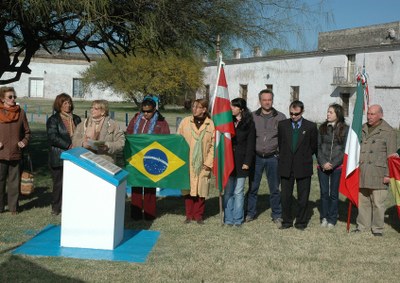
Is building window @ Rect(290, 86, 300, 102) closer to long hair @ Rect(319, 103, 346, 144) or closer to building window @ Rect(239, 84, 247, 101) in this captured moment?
building window @ Rect(239, 84, 247, 101)

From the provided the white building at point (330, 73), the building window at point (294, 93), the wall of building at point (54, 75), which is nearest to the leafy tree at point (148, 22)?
the white building at point (330, 73)

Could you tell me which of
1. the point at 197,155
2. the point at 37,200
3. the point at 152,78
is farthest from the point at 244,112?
the point at 152,78

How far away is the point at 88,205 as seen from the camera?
6.46 m

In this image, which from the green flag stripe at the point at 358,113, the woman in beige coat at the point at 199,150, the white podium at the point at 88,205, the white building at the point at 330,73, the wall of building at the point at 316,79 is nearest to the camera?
the white podium at the point at 88,205

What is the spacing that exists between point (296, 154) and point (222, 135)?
103 centimetres

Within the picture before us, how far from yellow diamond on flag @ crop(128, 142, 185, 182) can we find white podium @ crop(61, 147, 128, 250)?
1.58 m

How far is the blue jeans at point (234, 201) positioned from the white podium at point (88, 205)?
2047 millimetres

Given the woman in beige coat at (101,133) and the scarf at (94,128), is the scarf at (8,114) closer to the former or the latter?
the woman in beige coat at (101,133)

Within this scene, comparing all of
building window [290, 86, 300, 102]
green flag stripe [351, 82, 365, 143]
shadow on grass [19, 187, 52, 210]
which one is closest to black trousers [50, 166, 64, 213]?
shadow on grass [19, 187, 52, 210]

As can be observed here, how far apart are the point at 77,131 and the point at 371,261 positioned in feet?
13.0

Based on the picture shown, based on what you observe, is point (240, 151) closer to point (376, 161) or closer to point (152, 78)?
point (376, 161)

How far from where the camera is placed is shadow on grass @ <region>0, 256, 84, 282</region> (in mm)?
5379

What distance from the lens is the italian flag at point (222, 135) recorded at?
7809 mm

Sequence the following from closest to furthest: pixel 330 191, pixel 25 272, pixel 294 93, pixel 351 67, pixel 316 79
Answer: pixel 25 272, pixel 330 191, pixel 351 67, pixel 316 79, pixel 294 93
